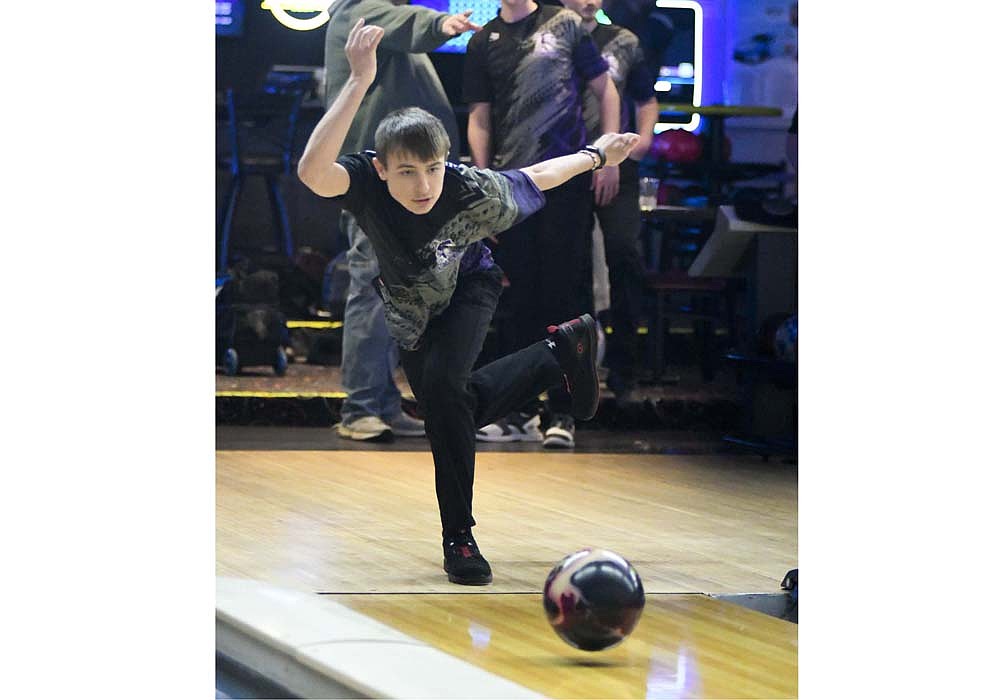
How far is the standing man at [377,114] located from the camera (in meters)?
4.48

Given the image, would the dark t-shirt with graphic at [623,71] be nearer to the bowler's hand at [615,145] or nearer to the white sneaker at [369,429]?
the bowler's hand at [615,145]

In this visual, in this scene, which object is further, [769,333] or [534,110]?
[769,333]

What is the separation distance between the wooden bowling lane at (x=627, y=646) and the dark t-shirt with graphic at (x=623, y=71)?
1.55 m

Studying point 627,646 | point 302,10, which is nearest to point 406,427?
point 302,10

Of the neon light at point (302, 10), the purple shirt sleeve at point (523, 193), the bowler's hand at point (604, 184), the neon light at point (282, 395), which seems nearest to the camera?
the purple shirt sleeve at point (523, 193)

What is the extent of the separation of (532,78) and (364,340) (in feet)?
4.81

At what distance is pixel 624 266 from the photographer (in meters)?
5.08

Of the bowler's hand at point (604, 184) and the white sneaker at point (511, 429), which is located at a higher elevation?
the bowler's hand at point (604, 184)

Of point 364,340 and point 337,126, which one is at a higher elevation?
Result: point 337,126

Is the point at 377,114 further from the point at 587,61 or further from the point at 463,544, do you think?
the point at 463,544

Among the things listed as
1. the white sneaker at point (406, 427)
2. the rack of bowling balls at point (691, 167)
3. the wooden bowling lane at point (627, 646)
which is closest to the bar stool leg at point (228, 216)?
the white sneaker at point (406, 427)
